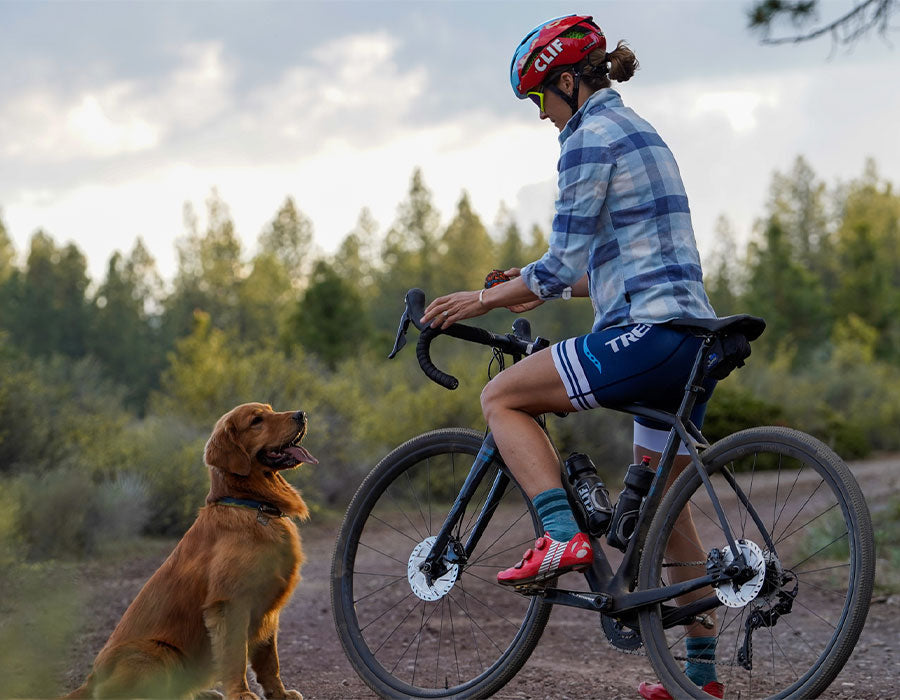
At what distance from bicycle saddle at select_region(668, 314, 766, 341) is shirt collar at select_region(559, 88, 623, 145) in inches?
32.4

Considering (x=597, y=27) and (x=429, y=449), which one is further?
(x=429, y=449)

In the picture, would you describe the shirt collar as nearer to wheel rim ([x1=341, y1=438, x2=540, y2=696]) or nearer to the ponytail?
the ponytail

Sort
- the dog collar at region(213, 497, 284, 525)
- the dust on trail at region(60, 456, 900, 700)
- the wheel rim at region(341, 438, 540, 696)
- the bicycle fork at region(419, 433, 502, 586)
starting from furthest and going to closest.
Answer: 1. the dust on trail at region(60, 456, 900, 700)
2. the dog collar at region(213, 497, 284, 525)
3. the wheel rim at region(341, 438, 540, 696)
4. the bicycle fork at region(419, 433, 502, 586)

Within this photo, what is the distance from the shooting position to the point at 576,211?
144 inches

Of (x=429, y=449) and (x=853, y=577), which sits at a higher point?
(x=429, y=449)

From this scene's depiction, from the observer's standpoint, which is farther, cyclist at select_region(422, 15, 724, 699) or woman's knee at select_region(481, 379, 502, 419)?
woman's knee at select_region(481, 379, 502, 419)

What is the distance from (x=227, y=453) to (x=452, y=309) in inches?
50.3

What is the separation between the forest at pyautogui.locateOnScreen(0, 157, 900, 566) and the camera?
11.4 metres

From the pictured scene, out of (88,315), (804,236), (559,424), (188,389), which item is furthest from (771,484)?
(804,236)

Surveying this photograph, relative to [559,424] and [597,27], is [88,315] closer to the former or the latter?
[559,424]

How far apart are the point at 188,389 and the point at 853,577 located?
1249cm

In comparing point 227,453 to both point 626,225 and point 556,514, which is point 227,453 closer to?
point 556,514

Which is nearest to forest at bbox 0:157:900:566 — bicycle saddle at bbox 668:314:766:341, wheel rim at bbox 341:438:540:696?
wheel rim at bbox 341:438:540:696

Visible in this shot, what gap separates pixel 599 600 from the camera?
3.74 meters
